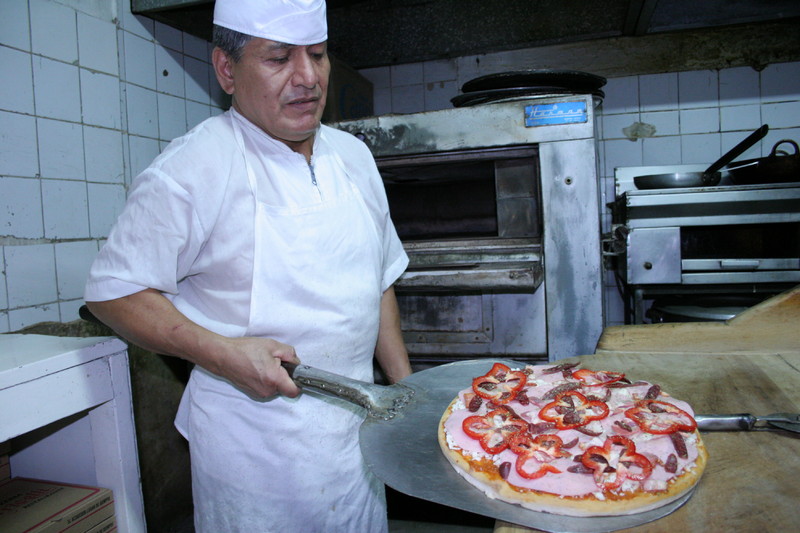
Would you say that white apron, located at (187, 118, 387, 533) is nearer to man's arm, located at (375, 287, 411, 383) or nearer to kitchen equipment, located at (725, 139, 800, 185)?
man's arm, located at (375, 287, 411, 383)

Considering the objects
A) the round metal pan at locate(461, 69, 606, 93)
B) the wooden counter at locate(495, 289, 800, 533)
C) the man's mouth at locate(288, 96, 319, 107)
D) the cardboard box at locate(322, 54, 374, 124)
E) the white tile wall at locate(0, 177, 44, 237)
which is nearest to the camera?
the wooden counter at locate(495, 289, 800, 533)

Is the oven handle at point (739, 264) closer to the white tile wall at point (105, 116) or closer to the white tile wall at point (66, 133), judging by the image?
the white tile wall at point (105, 116)

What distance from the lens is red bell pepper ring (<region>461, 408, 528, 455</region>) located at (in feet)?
3.16

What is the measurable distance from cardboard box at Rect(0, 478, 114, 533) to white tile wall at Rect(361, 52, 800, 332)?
254cm

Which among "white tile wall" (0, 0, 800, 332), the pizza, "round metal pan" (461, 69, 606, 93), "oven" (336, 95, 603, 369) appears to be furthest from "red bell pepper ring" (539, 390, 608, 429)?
"white tile wall" (0, 0, 800, 332)

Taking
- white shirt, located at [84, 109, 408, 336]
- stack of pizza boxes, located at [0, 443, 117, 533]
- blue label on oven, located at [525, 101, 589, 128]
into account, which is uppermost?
blue label on oven, located at [525, 101, 589, 128]

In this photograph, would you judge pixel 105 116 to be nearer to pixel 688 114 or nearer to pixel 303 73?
pixel 303 73

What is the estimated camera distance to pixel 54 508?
132cm

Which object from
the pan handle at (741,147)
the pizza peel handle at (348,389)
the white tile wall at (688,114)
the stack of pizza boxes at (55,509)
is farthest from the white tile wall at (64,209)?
the pan handle at (741,147)

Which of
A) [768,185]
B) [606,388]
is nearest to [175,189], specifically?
[606,388]

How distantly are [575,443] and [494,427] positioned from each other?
0.15 meters

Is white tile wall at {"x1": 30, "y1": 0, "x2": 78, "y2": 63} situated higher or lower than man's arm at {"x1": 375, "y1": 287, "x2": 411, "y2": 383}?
higher

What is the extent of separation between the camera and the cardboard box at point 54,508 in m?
1.27

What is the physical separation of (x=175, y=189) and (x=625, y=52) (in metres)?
2.69
